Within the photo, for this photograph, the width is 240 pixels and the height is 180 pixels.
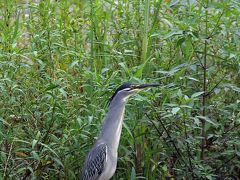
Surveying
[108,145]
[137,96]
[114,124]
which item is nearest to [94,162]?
[108,145]

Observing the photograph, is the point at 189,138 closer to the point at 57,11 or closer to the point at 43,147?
the point at 43,147

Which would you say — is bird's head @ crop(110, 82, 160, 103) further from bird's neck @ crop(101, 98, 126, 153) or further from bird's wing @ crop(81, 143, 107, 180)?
bird's wing @ crop(81, 143, 107, 180)

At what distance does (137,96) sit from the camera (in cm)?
482

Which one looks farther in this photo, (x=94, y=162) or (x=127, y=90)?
(x=94, y=162)

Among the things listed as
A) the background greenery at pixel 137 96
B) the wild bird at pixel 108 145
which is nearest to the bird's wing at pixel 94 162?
the wild bird at pixel 108 145

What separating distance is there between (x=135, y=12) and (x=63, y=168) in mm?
1402

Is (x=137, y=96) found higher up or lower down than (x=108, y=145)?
higher up

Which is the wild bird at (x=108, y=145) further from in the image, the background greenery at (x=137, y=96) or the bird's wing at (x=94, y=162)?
the background greenery at (x=137, y=96)

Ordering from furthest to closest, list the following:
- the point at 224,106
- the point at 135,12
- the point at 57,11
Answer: the point at 57,11 → the point at 135,12 → the point at 224,106

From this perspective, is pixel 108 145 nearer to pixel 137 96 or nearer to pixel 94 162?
pixel 94 162

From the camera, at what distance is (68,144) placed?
503 centimetres

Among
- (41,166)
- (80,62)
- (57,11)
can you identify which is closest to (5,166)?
(41,166)

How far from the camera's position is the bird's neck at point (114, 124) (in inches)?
189

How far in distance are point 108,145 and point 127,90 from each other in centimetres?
40
